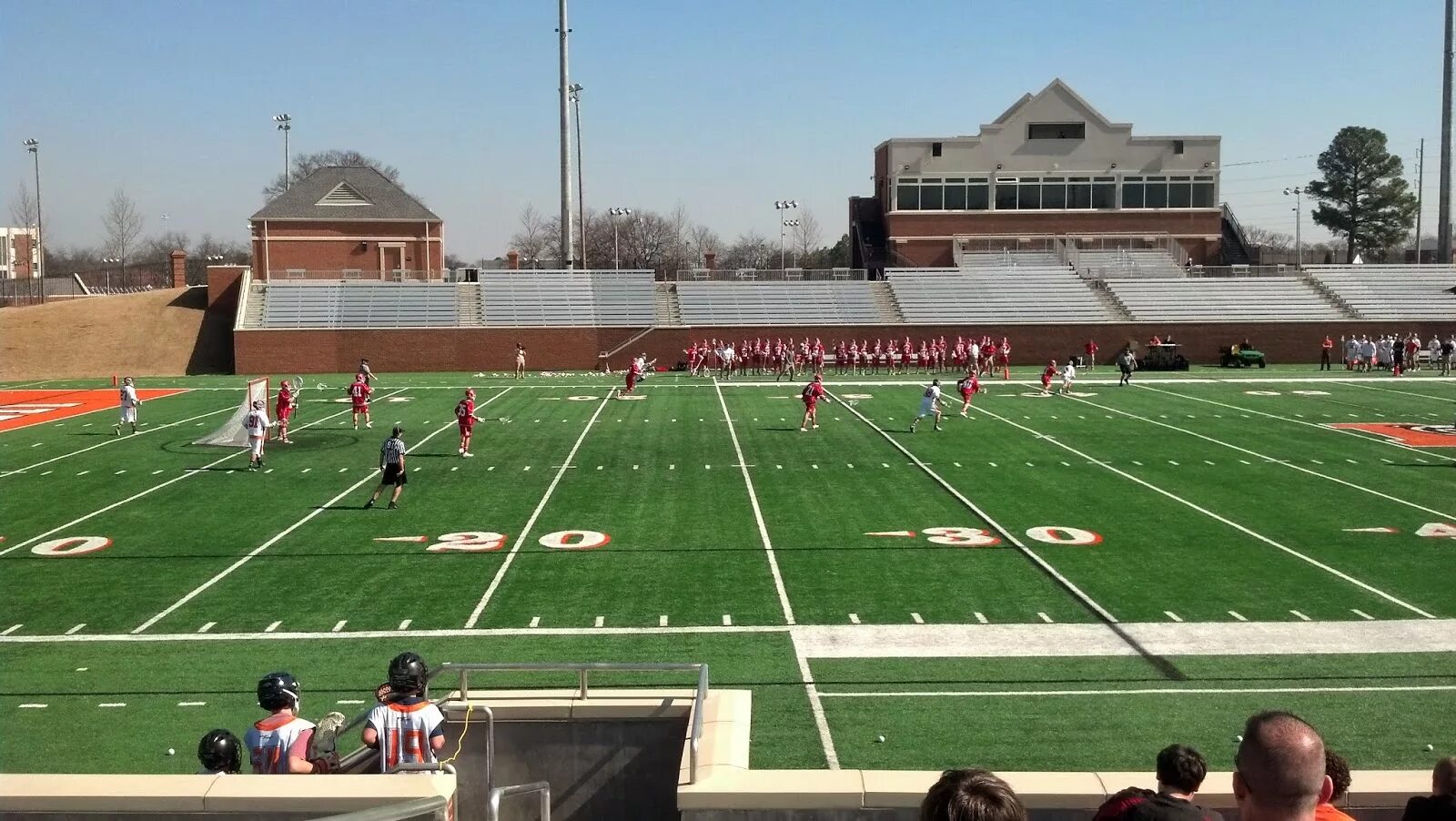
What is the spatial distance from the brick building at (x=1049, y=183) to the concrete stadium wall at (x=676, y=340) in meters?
12.0

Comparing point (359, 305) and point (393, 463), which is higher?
point (359, 305)

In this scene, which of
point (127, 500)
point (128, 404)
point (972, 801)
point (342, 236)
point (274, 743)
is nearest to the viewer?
point (972, 801)

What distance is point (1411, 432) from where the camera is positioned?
27359 mm

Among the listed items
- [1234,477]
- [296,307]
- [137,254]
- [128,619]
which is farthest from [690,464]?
[137,254]

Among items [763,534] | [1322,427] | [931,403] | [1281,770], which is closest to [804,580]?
[763,534]

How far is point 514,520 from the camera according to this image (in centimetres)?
1844

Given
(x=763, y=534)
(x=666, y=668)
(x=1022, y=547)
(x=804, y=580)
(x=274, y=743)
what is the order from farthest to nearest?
(x=763, y=534) → (x=1022, y=547) → (x=804, y=580) → (x=666, y=668) → (x=274, y=743)

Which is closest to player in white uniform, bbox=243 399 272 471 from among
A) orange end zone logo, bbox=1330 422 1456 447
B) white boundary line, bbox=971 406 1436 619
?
white boundary line, bbox=971 406 1436 619

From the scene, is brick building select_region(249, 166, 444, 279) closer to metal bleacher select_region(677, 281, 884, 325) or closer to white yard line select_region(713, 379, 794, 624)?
metal bleacher select_region(677, 281, 884, 325)

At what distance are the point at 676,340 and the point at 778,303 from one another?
557 centimetres

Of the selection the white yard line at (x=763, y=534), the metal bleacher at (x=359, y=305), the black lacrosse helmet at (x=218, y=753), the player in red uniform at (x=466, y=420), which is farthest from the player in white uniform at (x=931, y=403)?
the metal bleacher at (x=359, y=305)

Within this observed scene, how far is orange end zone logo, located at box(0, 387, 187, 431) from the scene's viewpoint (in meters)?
31.5

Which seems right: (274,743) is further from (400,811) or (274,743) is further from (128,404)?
(128,404)

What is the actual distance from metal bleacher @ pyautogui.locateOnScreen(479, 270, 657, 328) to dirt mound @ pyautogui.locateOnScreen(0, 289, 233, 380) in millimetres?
10955
